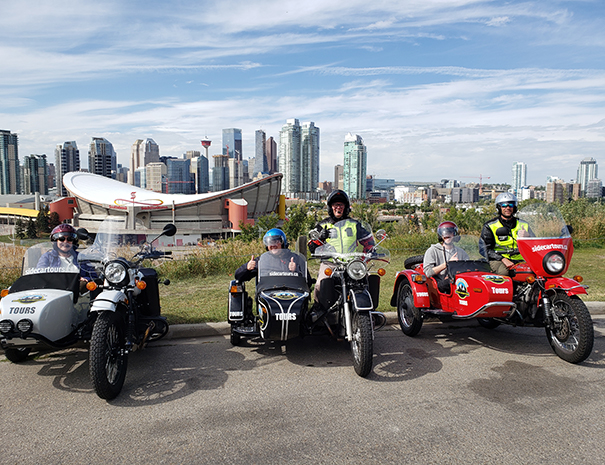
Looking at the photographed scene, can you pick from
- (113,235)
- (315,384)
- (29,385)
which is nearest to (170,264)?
(113,235)

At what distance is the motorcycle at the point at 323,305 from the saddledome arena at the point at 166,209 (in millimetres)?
68433

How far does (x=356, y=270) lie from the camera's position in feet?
15.4

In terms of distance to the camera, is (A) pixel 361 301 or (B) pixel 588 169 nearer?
(A) pixel 361 301

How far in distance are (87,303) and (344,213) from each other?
3.40m

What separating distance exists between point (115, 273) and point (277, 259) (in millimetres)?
1727

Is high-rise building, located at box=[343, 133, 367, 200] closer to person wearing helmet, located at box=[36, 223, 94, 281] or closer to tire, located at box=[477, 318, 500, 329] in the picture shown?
tire, located at box=[477, 318, 500, 329]

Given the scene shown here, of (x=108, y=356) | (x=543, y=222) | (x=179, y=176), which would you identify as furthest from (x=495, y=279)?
(x=179, y=176)

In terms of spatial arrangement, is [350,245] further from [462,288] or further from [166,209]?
[166,209]

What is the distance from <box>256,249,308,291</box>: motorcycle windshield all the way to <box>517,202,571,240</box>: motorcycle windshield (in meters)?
2.57

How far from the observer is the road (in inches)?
122

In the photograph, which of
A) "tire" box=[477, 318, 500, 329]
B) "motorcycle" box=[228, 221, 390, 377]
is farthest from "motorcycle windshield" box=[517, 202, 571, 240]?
"motorcycle" box=[228, 221, 390, 377]

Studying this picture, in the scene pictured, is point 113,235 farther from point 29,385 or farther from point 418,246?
point 418,246

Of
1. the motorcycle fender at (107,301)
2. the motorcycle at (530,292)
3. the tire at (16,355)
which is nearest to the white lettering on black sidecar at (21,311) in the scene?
the motorcycle fender at (107,301)

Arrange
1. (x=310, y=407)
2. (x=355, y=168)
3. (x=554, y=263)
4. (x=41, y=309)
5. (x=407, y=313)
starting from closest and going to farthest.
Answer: (x=310, y=407), (x=41, y=309), (x=554, y=263), (x=407, y=313), (x=355, y=168)
